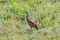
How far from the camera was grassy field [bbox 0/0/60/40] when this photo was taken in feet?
24.1

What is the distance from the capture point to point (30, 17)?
319 inches

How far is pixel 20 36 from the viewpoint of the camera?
7.30 m

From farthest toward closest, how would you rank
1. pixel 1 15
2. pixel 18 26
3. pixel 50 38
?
pixel 1 15 < pixel 18 26 < pixel 50 38

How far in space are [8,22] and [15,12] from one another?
2.25 ft

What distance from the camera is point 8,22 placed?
26.0 feet

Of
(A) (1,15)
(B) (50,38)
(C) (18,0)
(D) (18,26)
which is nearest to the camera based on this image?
(B) (50,38)

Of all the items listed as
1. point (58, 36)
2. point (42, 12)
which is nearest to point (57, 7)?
point (42, 12)

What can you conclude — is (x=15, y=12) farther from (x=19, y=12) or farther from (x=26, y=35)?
(x=26, y=35)

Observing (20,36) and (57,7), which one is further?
(57,7)

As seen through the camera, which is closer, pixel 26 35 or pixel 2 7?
pixel 26 35

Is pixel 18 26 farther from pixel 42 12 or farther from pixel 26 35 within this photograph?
pixel 42 12

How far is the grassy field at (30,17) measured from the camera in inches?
289

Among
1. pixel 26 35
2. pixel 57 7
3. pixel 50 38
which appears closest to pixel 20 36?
pixel 26 35

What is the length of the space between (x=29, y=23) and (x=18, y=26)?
0.35 m
